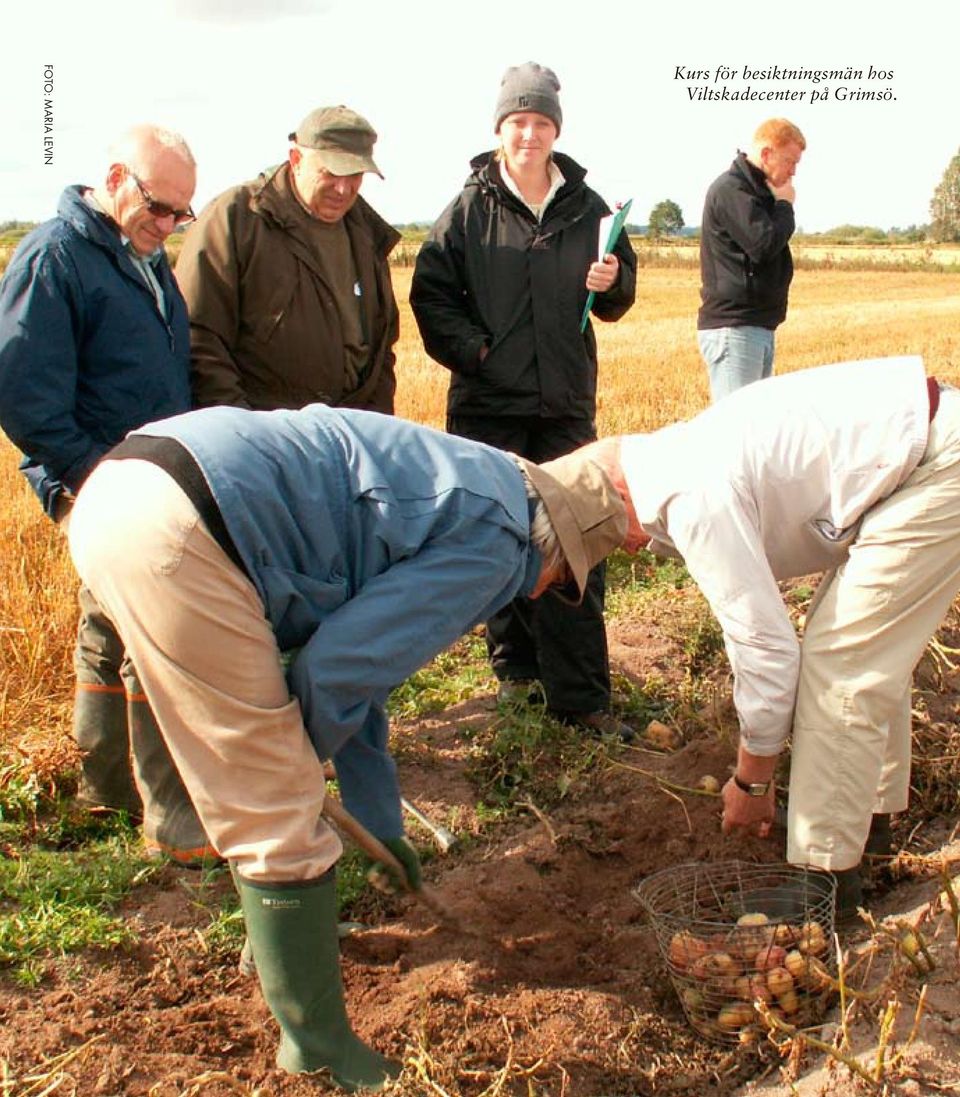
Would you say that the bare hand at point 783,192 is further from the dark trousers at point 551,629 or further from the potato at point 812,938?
the potato at point 812,938

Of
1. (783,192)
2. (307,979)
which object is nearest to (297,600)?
(307,979)

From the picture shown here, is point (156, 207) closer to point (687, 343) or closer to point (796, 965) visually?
point (796, 965)

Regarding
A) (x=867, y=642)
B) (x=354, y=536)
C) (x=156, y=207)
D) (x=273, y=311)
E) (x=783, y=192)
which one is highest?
(x=783, y=192)

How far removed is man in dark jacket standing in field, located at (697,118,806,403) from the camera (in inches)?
256

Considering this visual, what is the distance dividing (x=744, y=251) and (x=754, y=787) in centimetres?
405

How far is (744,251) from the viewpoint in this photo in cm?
664

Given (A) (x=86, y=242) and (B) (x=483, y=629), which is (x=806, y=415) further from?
(B) (x=483, y=629)

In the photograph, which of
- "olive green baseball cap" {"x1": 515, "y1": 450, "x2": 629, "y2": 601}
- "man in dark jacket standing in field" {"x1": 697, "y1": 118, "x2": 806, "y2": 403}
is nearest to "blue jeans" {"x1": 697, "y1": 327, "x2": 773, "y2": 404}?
"man in dark jacket standing in field" {"x1": 697, "y1": 118, "x2": 806, "y2": 403}

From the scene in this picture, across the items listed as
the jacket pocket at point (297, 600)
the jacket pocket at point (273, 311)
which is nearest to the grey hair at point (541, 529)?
the jacket pocket at point (297, 600)

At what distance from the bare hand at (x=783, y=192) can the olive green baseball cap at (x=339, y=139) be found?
9.99 feet

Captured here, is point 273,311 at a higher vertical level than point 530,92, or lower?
lower

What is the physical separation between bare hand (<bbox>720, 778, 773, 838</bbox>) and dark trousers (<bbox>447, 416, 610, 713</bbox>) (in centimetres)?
115

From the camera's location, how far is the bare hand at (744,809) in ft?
11.0

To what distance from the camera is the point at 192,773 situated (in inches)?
97.8
